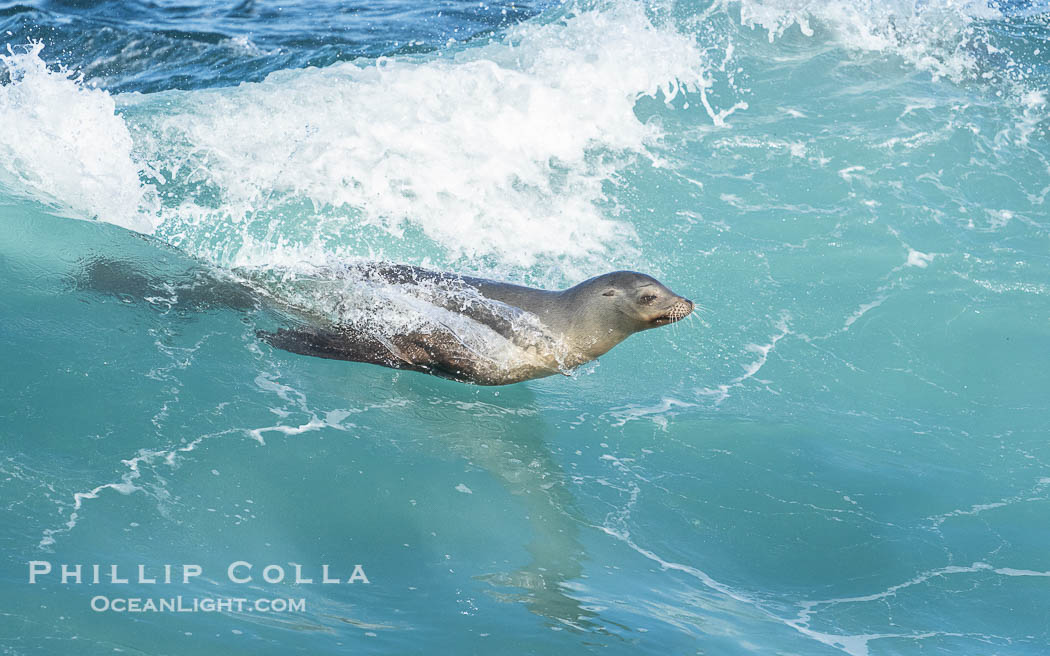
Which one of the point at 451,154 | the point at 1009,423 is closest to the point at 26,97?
the point at 451,154

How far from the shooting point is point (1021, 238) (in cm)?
1141

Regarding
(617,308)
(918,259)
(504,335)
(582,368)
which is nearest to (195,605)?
(504,335)

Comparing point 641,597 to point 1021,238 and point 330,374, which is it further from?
point 1021,238

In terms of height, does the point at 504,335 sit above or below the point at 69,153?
below

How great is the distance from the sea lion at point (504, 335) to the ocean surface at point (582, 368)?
0.74 ft

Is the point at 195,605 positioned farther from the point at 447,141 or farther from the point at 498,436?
the point at 447,141

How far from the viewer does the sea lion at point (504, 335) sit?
7.88 metres

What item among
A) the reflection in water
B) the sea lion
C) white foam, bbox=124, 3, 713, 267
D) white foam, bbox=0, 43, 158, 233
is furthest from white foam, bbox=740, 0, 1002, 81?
the reflection in water

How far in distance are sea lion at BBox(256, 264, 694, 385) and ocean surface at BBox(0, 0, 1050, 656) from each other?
0.74 ft

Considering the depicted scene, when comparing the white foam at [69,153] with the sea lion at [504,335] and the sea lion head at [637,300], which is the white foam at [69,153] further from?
the sea lion head at [637,300]

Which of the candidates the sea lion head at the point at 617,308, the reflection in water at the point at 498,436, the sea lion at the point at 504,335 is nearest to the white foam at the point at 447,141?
the reflection in water at the point at 498,436

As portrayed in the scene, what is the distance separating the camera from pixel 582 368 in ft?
29.3

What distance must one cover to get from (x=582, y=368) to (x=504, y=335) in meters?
1.22

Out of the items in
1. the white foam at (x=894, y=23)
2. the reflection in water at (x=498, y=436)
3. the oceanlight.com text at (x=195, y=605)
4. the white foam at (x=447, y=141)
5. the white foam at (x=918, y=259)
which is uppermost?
the white foam at (x=894, y=23)
